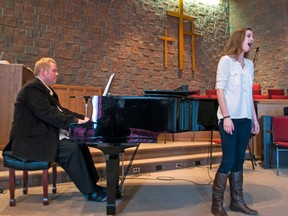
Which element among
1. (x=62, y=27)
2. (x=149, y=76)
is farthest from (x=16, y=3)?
(x=149, y=76)

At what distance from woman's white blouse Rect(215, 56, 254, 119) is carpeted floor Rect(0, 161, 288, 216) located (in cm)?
83

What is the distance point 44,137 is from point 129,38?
465 centimetres

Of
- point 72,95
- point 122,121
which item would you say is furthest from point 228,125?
point 72,95

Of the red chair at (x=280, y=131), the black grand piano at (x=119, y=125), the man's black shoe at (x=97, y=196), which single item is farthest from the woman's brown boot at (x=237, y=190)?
the red chair at (x=280, y=131)

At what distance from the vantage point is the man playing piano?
2.47 metres

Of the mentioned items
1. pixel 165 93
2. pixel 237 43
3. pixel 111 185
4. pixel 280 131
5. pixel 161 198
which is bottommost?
pixel 161 198

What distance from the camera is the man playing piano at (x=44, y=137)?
8.11 ft

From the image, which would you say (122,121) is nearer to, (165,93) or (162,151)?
(165,93)

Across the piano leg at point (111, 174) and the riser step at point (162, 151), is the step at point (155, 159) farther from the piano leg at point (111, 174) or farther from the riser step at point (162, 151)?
the piano leg at point (111, 174)

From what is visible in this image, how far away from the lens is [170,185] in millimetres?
3307

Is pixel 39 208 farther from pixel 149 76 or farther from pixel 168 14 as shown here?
pixel 168 14

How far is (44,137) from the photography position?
8.29 ft

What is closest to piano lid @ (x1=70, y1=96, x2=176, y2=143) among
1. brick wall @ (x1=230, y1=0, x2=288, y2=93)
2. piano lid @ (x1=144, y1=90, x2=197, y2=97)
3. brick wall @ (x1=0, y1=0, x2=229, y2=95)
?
piano lid @ (x1=144, y1=90, x2=197, y2=97)

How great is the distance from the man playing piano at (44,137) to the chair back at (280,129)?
108 inches
